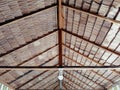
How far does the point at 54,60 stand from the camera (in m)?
10.9

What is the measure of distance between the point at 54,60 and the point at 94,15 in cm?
526

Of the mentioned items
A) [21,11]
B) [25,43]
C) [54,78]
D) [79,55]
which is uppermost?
[21,11]

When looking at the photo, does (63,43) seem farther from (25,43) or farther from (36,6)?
(36,6)

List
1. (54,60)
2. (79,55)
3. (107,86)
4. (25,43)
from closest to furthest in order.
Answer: (25,43)
(79,55)
(54,60)
(107,86)

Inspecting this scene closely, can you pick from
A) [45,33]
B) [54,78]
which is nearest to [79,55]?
[45,33]

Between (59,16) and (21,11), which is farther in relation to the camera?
(59,16)

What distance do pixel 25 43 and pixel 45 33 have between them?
0.79m

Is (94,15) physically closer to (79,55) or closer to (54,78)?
(79,55)

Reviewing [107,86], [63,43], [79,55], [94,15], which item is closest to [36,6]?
[94,15]

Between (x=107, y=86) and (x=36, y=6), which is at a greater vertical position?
(x=36, y=6)

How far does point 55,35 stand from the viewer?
8.29 metres

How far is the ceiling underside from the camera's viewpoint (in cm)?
592

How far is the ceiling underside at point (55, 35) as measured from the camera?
592cm

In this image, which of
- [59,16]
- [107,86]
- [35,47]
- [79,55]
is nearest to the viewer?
[59,16]
